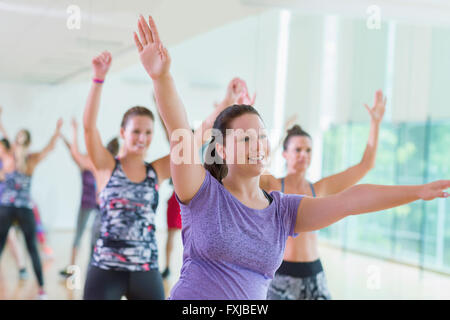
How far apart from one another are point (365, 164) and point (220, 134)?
135 cm

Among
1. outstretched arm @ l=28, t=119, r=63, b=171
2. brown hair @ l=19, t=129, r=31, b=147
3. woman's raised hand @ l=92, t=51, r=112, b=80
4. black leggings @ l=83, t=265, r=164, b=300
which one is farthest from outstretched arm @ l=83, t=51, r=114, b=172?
brown hair @ l=19, t=129, r=31, b=147

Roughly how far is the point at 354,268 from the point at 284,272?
4694mm

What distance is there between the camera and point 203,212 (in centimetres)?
120

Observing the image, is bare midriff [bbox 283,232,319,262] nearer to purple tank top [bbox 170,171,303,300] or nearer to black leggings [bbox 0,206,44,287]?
purple tank top [bbox 170,171,303,300]

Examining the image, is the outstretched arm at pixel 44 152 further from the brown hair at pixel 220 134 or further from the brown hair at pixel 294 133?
the brown hair at pixel 220 134

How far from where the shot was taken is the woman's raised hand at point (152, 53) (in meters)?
1.16

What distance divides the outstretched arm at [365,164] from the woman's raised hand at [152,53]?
1.44 metres

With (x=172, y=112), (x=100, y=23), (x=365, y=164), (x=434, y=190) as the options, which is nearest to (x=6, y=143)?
(x=100, y=23)

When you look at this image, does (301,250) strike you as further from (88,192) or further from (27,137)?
(27,137)

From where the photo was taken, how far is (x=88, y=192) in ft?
15.0

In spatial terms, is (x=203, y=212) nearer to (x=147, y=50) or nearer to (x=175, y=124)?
(x=175, y=124)

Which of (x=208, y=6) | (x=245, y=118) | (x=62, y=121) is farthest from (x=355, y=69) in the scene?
(x=245, y=118)

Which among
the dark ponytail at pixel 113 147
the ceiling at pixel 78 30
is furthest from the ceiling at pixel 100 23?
the dark ponytail at pixel 113 147

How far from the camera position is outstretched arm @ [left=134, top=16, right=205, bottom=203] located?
1.16m
